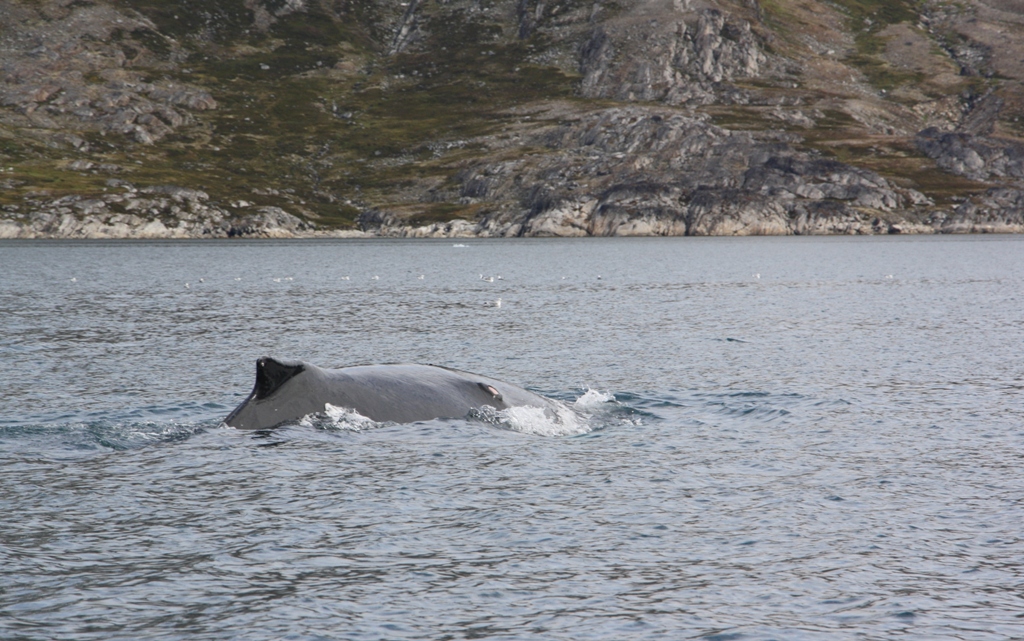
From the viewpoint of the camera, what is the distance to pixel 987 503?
15.2 meters

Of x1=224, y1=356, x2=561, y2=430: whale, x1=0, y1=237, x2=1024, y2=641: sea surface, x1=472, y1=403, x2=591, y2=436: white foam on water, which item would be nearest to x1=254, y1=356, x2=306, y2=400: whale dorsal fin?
x1=224, y1=356, x2=561, y2=430: whale

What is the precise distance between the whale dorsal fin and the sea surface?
0.95m

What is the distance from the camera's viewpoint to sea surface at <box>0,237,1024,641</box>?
35.7 feet

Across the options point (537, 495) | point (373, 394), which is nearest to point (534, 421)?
point (373, 394)

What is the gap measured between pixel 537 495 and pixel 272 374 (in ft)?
19.1

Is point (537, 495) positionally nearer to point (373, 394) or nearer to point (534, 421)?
point (534, 421)

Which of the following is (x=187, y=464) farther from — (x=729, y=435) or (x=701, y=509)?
(x=729, y=435)

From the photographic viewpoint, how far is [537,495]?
15.7 metres

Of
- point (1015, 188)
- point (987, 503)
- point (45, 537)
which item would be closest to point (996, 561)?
point (987, 503)

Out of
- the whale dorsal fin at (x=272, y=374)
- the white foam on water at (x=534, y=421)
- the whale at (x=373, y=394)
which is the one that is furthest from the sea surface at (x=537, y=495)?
the whale dorsal fin at (x=272, y=374)

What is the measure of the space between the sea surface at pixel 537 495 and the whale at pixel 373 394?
347 mm

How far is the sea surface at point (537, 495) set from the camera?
1089 cm

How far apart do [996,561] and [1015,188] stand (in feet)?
692

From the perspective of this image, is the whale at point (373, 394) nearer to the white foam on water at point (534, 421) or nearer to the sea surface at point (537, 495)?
the white foam on water at point (534, 421)
